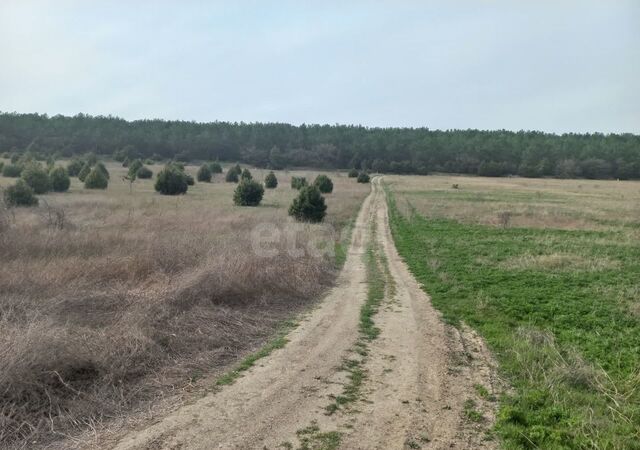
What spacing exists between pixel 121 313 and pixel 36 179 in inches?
1387

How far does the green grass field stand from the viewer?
5750 mm

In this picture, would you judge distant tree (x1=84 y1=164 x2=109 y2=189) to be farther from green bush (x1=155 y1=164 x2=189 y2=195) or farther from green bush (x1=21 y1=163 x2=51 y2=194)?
green bush (x1=155 y1=164 x2=189 y2=195)

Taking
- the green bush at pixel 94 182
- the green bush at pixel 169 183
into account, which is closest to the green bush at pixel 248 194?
the green bush at pixel 169 183

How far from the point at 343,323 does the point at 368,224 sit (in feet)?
61.3

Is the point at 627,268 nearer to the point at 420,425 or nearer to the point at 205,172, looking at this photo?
the point at 420,425

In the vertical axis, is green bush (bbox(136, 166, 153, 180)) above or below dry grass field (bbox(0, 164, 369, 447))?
above

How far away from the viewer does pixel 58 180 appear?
40.3 metres

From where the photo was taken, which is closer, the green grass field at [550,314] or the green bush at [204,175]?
the green grass field at [550,314]

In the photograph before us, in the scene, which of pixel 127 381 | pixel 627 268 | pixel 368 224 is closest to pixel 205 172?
pixel 368 224

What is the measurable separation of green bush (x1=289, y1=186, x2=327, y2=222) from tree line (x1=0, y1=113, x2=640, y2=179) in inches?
2987

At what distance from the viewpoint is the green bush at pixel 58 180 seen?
40.0m

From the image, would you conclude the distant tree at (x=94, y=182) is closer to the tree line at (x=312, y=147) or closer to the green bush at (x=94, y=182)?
the green bush at (x=94, y=182)

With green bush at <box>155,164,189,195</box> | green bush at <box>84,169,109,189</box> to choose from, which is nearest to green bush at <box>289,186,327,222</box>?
green bush at <box>155,164,189,195</box>

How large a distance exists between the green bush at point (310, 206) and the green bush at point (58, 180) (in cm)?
2483
